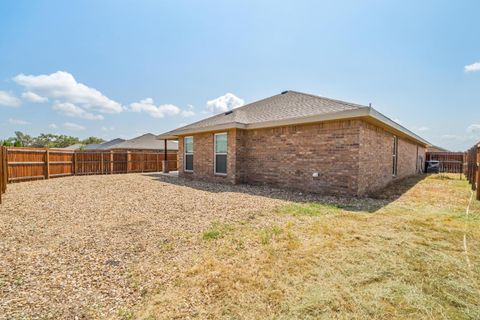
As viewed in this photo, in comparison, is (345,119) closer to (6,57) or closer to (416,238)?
(416,238)

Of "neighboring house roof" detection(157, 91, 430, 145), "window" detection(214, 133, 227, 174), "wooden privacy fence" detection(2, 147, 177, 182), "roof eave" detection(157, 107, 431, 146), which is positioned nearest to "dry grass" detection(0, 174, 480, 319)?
"roof eave" detection(157, 107, 431, 146)

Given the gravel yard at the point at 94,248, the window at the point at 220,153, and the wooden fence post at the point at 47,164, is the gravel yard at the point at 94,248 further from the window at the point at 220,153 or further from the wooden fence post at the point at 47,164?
the wooden fence post at the point at 47,164

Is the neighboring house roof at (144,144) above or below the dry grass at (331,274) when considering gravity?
above

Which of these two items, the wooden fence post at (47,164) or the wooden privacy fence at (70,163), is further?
the wooden fence post at (47,164)

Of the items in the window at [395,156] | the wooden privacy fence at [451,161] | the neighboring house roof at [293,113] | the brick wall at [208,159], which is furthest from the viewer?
the wooden privacy fence at [451,161]

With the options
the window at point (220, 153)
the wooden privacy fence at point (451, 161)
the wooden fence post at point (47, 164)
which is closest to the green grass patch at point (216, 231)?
the window at point (220, 153)

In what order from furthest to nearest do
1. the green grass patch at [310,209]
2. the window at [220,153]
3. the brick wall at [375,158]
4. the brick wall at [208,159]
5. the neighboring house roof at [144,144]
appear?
the neighboring house roof at [144,144] < the window at [220,153] < the brick wall at [208,159] < the brick wall at [375,158] < the green grass patch at [310,209]

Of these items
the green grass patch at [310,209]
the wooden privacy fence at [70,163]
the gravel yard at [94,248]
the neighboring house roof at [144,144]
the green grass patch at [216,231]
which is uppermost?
the neighboring house roof at [144,144]

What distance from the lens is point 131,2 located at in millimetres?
8461

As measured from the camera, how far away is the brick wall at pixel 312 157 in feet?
24.2

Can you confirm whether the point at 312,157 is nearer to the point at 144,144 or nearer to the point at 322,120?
the point at 322,120

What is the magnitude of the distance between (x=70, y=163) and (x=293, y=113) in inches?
600

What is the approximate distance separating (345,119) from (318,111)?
3.60 feet

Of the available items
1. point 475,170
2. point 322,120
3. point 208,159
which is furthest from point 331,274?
point 475,170
